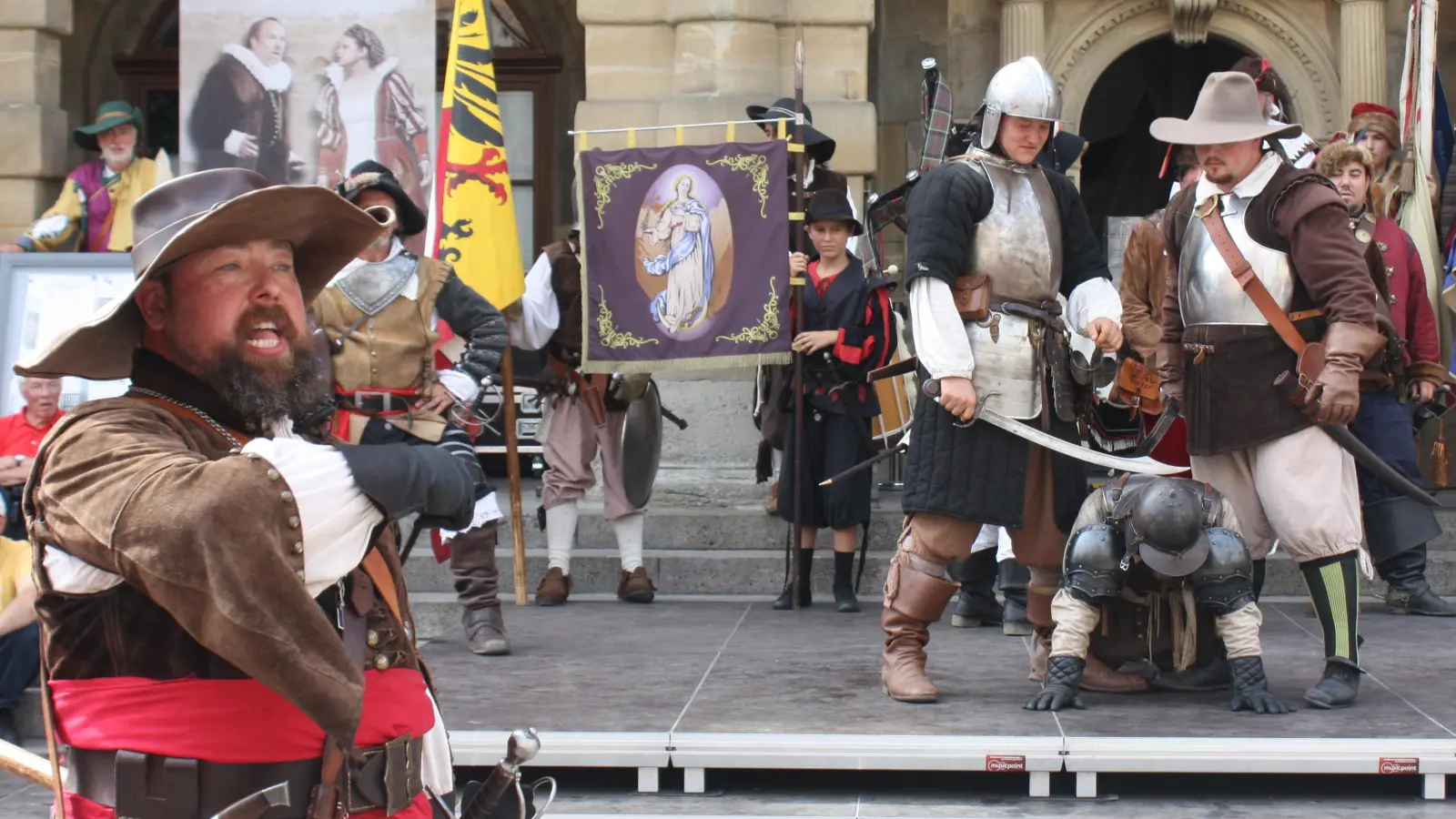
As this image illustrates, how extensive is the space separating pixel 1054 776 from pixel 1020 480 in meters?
0.97

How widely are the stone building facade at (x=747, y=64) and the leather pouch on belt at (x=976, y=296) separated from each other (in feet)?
11.8

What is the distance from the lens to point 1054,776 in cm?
497

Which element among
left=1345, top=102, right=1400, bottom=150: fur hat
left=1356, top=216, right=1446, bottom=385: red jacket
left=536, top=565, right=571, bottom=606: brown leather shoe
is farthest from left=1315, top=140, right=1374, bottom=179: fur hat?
left=536, top=565, right=571, bottom=606: brown leather shoe

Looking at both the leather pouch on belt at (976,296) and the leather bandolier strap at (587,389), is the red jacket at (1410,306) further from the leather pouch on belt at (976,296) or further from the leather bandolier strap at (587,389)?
the leather bandolier strap at (587,389)

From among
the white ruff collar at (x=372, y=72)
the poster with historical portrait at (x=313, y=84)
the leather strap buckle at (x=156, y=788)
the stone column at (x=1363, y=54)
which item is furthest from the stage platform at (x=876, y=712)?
the white ruff collar at (x=372, y=72)

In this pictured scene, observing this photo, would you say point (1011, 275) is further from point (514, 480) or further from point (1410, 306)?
point (514, 480)

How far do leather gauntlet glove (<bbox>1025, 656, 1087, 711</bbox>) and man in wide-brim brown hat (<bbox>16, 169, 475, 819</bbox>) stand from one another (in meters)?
3.23

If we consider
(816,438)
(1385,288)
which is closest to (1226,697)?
(1385,288)

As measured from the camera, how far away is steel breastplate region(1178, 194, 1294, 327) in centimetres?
555

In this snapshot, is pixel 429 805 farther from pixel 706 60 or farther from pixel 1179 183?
pixel 706 60

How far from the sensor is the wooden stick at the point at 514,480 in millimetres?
7746

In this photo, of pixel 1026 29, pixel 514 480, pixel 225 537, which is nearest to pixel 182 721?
pixel 225 537

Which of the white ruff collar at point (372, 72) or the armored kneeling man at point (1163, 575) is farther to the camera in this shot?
the white ruff collar at point (372, 72)

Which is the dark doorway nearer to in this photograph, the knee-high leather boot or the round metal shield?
the round metal shield
